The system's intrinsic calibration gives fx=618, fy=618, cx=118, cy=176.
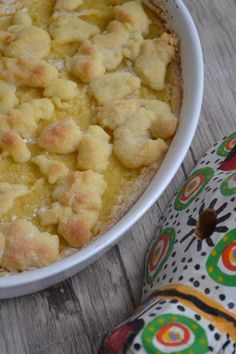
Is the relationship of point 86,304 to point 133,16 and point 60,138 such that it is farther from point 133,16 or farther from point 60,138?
point 133,16

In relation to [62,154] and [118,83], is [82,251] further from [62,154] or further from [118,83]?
[118,83]

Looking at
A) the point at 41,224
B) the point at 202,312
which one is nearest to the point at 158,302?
the point at 202,312

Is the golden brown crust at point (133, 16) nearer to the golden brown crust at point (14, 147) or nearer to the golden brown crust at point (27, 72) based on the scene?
the golden brown crust at point (27, 72)

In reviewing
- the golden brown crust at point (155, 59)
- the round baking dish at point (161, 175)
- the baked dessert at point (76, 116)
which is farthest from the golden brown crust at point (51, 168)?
the golden brown crust at point (155, 59)

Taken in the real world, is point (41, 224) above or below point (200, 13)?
below

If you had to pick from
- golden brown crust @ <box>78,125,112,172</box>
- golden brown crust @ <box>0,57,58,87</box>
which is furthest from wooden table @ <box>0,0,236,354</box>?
golden brown crust @ <box>0,57,58,87</box>

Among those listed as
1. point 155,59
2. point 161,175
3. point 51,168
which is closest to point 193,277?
point 161,175

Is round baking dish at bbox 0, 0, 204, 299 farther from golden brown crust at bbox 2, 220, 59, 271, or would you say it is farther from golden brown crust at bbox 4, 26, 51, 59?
golden brown crust at bbox 4, 26, 51, 59
